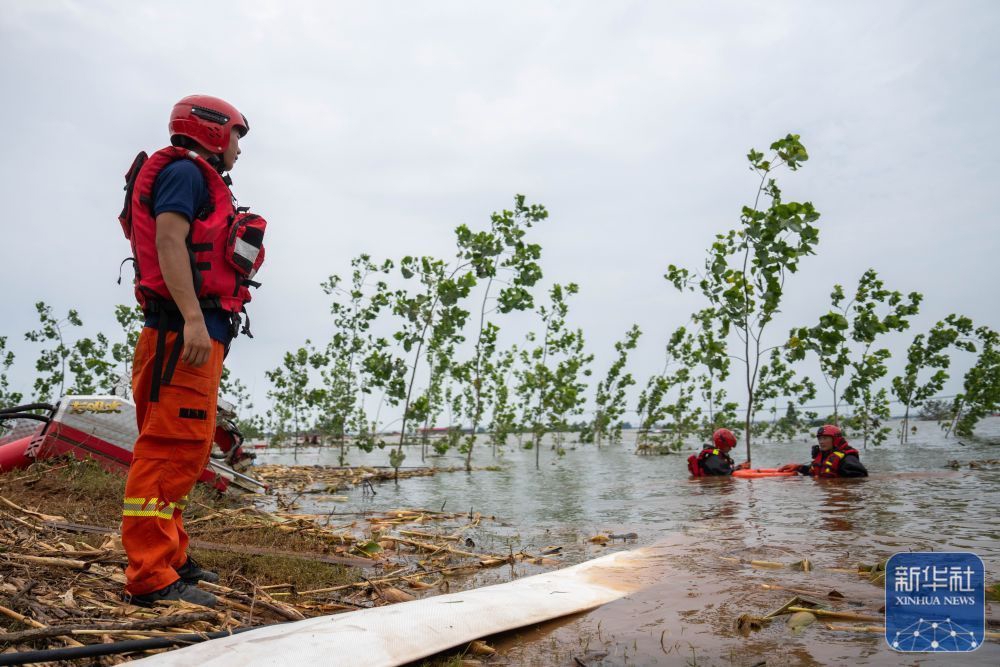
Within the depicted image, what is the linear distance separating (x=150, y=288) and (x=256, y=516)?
3506 millimetres

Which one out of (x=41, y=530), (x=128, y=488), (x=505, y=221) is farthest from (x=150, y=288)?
(x=505, y=221)

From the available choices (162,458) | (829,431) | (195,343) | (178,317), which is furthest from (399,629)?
(829,431)

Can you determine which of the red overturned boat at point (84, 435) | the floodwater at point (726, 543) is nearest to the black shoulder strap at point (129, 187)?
the floodwater at point (726, 543)

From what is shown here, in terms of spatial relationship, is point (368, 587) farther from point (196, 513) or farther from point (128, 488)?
point (196, 513)

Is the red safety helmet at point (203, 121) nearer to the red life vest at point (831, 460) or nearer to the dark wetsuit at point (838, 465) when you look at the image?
the dark wetsuit at point (838, 465)

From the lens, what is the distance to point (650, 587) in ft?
11.8

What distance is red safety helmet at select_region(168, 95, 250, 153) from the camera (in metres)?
3.48

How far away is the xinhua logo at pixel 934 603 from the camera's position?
244cm

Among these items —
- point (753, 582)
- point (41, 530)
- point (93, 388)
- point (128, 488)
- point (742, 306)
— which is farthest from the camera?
point (93, 388)

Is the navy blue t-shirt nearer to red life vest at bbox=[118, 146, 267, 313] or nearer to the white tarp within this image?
red life vest at bbox=[118, 146, 267, 313]

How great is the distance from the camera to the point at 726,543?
491cm

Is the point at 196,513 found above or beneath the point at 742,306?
beneath

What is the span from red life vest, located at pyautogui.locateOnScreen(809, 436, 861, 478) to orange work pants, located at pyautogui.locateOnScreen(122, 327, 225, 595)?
33.4 ft

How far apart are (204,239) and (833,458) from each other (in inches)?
413
